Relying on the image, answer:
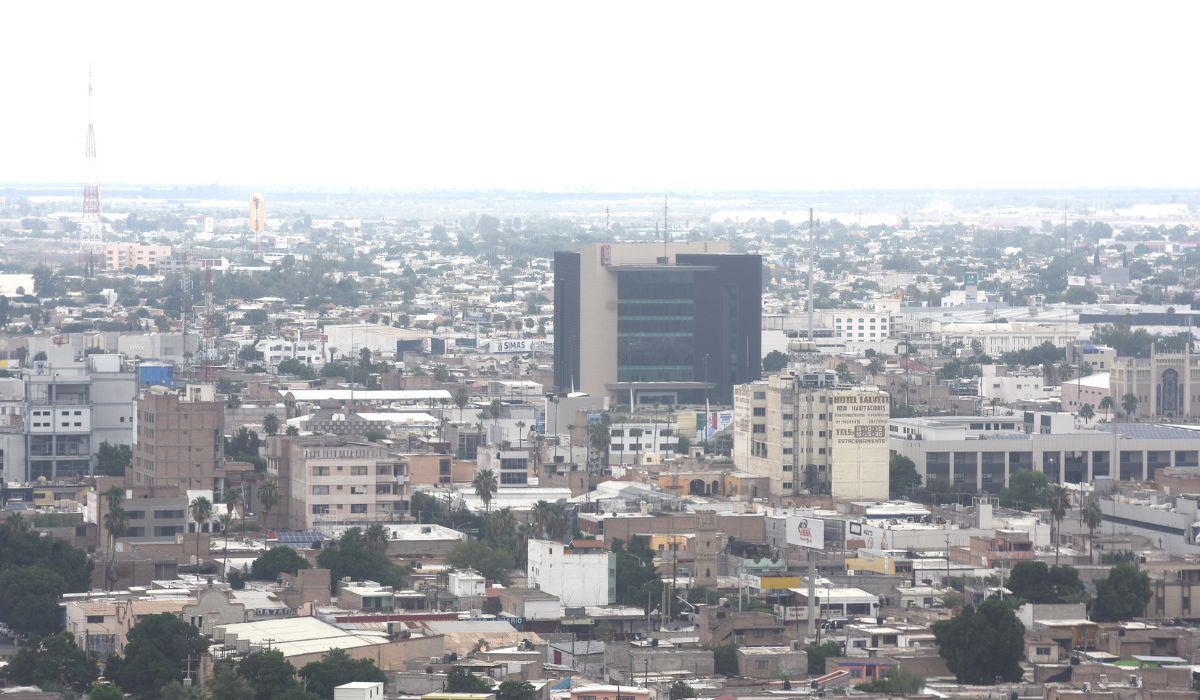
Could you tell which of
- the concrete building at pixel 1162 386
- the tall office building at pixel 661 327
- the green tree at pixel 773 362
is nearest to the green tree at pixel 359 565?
the concrete building at pixel 1162 386

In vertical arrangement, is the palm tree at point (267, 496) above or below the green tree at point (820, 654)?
above

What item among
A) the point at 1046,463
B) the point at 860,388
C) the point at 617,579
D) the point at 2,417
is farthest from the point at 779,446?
the point at 2,417

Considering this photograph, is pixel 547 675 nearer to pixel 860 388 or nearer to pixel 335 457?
pixel 335 457

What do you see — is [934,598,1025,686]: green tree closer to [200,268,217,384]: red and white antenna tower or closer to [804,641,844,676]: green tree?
[804,641,844,676]: green tree

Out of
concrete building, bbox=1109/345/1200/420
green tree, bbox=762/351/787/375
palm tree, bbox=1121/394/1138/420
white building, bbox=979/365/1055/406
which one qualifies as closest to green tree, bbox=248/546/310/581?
palm tree, bbox=1121/394/1138/420

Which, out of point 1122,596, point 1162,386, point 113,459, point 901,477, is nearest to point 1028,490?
point 901,477

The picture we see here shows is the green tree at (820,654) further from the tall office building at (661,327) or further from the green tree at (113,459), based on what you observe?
the tall office building at (661,327)

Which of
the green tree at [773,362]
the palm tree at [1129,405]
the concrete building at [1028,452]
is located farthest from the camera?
the green tree at [773,362]
